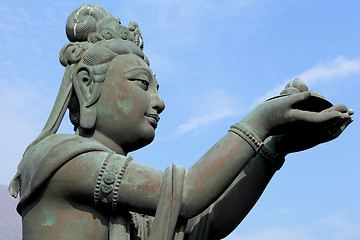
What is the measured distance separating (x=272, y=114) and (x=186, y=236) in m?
1.45

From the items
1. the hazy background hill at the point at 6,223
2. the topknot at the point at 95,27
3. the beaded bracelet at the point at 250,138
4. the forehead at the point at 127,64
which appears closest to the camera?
the beaded bracelet at the point at 250,138

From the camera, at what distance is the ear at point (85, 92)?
4715mm

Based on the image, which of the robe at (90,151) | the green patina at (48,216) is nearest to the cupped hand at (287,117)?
the robe at (90,151)

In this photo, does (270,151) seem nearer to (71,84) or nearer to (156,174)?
(156,174)

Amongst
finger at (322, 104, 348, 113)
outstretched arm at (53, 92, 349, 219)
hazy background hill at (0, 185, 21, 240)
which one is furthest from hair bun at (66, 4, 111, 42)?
hazy background hill at (0, 185, 21, 240)

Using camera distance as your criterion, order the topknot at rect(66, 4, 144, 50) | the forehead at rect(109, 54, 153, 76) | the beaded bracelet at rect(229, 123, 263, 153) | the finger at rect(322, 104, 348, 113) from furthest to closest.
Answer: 1. the topknot at rect(66, 4, 144, 50)
2. the forehead at rect(109, 54, 153, 76)
3. the finger at rect(322, 104, 348, 113)
4. the beaded bracelet at rect(229, 123, 263, 153)

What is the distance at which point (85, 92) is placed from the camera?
4.80m

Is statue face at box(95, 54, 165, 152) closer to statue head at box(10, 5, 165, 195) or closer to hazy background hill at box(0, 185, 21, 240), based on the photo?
statue head at box(10, 5, 165, 195)

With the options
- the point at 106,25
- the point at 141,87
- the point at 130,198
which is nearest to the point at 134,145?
the point at 141,87

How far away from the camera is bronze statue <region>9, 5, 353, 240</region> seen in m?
4.09

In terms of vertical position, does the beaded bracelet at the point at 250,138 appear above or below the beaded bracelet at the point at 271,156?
below

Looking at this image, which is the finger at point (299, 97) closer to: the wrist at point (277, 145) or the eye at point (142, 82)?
the wrist at point (277, 145)

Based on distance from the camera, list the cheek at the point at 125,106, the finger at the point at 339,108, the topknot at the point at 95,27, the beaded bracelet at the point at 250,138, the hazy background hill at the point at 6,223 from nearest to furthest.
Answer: the beaded bracelet at the point at 250,138, the finger at the point at 339,108, the cheek at the point at 125,106, the topknot at the point at 95,27, the hazy background hill at the point at 6,223

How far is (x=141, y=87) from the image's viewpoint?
4.74 metres
